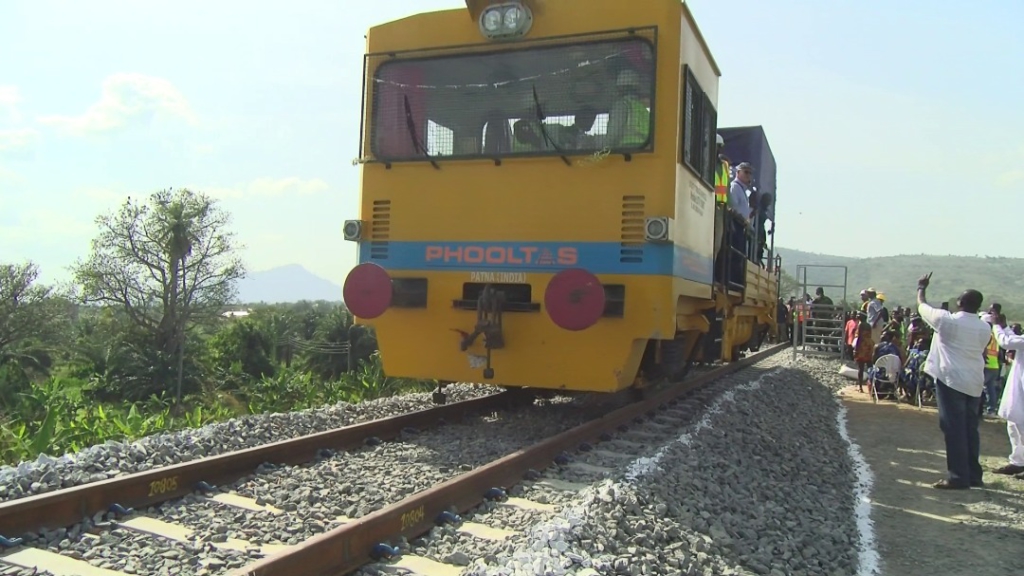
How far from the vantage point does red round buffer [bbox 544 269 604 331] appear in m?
5.50

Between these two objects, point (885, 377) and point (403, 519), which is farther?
point (885, 377)

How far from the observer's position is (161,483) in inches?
150

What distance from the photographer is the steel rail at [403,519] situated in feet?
9.11

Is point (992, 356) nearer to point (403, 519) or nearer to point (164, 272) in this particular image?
point (403, 519)

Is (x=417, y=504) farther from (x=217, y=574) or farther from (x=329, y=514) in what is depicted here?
(x=217, y=574)

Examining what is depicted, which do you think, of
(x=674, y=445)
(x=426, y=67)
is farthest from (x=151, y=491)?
(x=426, y=67)

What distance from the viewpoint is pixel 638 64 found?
19.4 feet

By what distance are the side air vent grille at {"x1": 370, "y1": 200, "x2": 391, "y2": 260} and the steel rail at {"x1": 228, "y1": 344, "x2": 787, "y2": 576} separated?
2281 millimetres

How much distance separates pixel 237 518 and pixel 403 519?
83 cm

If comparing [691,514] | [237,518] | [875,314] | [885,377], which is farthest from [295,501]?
[875,314]

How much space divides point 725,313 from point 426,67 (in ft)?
13.7

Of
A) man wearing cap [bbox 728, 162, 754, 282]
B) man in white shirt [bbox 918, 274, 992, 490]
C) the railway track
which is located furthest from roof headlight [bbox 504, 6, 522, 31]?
man in white shirt [bbox 918, 274, 992, 490]

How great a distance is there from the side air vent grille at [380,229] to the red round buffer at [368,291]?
37cm

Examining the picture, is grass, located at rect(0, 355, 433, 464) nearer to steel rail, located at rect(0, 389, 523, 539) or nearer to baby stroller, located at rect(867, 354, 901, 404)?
steel rail, located at rect(0, 389, 523, 539)
